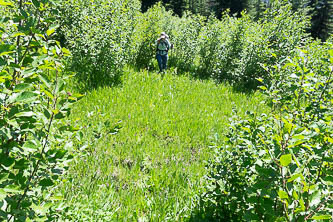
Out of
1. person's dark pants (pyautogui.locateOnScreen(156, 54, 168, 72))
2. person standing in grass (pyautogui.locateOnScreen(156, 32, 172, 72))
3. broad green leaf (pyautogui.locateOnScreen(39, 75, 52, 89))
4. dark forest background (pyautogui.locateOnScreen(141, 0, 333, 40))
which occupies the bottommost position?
person's dark pants (pyautogui.locateOnScreen(156, 54, 168, 72))

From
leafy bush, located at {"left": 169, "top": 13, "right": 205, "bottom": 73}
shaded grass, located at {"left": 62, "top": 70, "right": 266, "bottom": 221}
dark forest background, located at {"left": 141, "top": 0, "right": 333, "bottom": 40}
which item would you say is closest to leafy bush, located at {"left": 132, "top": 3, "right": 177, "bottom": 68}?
leafy bush, located at {"left": 169, "top": 13, "right": 205, "bottom": 73}

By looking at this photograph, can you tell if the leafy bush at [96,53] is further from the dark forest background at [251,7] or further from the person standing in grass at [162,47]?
the dark forest background at [251,7]

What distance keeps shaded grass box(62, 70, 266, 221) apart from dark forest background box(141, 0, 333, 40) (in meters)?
29.0

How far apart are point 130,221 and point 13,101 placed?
182 centimetres

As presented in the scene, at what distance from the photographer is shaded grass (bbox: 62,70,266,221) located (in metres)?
2.56

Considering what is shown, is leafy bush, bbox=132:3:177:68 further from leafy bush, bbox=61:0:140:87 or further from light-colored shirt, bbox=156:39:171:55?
leafy bush, bbox=61:0:140:87

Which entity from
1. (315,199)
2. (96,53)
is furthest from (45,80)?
(96,53)

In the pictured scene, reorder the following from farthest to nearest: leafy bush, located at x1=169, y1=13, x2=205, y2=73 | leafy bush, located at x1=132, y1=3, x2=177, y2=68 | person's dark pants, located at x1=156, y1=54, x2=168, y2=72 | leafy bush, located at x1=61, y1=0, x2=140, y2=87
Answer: leafy bush, located at x1=169, y1=13, x2=205, y2=73 → leafy bush, located at x1=132, y1=3, x2=177, y2=68 → person's dark pants, located at x1=156, y1=54, x2=168, y2=72 → leafy bush, located at x1=61, y1=0, x2=140, y2=87

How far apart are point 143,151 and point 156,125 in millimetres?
970

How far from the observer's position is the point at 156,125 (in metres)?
4.64

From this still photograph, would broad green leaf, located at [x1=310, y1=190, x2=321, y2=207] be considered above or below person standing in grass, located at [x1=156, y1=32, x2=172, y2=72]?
above

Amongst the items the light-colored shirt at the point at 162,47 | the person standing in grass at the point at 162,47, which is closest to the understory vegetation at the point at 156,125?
the person standing in grass at the point at 162,47

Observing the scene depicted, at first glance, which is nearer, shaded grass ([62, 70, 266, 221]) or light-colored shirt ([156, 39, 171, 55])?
shaded grass ([62, 70, 266, 221])

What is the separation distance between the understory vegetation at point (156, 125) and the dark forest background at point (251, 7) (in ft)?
84.1
